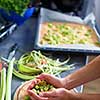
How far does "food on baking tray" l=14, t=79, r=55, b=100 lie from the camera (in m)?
1.16

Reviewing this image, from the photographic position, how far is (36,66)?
4.51ft

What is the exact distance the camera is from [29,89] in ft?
3.82

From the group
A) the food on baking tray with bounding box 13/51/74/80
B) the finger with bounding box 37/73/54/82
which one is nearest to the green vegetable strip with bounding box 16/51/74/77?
the food on baking tray with bounding box 13/51/74/80

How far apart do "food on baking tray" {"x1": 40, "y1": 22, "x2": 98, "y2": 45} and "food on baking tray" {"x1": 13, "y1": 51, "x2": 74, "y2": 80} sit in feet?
0.82

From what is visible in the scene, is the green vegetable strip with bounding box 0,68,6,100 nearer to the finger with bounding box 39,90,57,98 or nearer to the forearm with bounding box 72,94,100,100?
the finger with bounding box 39,90,57,98

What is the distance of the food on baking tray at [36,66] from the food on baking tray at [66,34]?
0.25m

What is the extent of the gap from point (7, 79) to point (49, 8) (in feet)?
4.46

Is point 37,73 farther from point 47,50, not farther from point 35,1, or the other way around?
point 35,1

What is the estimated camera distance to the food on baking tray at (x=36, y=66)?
1351mm

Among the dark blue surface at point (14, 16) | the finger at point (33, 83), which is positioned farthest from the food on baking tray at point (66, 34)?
the finger at point (33, 83)

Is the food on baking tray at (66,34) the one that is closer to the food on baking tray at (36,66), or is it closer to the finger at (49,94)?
the food on baking tray at (36,66)

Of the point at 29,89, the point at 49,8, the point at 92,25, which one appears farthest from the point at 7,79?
the point at 49,8

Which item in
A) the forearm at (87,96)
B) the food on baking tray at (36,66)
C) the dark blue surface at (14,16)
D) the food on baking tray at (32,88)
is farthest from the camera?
the dark blue surface at (14,16)

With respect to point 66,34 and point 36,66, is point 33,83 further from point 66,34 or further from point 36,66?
point 66,34
